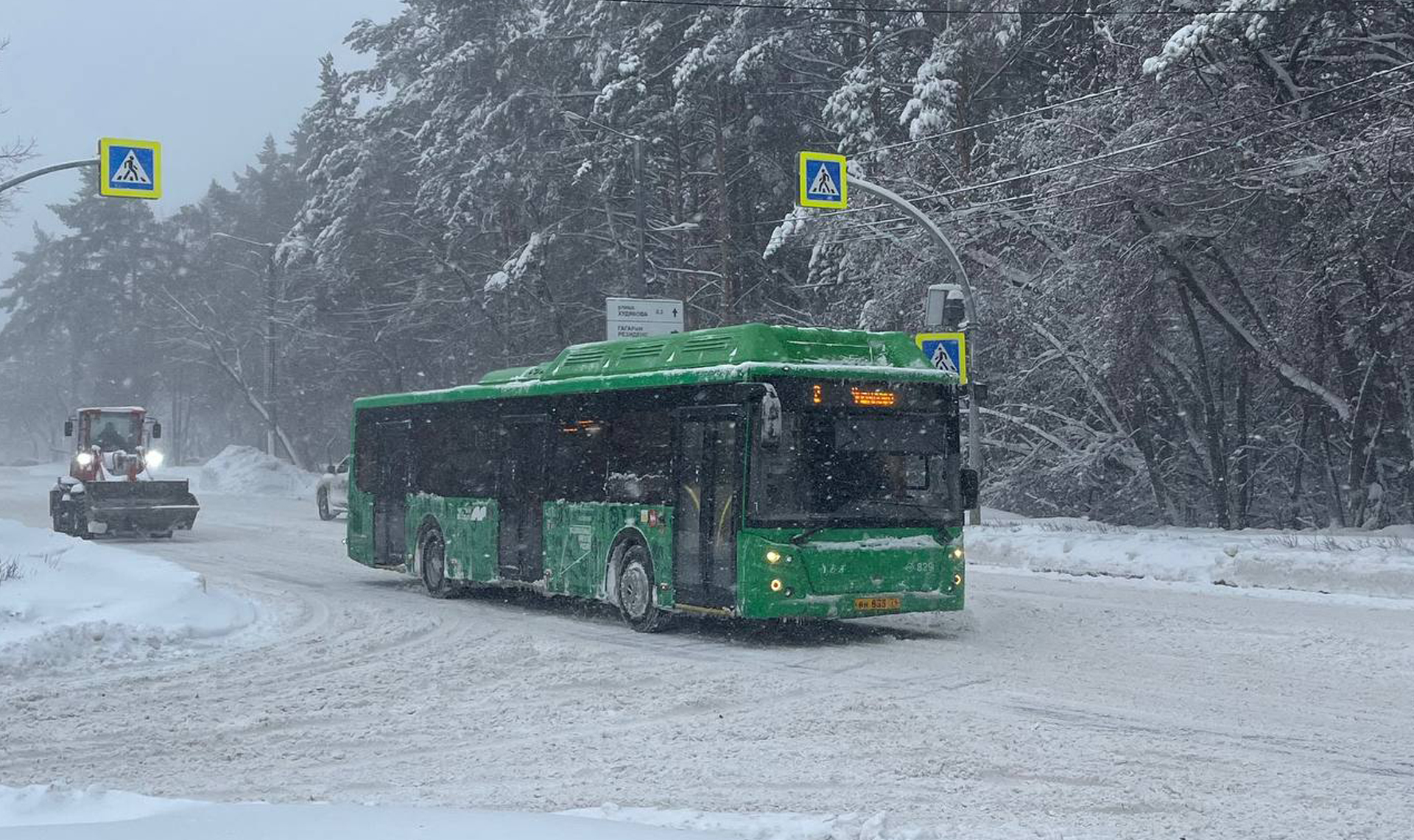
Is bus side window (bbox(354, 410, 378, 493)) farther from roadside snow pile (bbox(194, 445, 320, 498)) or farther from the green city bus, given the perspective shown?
roadside snow pile (bbox(194, 445, 320, 498))

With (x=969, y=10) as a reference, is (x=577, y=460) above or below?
below

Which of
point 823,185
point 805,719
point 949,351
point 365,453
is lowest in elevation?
point 805,719

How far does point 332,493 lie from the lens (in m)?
40.1

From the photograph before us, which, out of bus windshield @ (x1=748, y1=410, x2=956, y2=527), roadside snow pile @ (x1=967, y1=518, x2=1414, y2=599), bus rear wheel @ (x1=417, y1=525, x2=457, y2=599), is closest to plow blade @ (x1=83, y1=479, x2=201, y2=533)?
bus rear wheel @ (x1=417, y1=525, x2=457, y2=599)

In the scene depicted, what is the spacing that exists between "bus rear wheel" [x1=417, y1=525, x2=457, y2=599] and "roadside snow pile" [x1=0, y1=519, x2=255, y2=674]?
10.1 ft

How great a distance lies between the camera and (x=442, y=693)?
1174 cm

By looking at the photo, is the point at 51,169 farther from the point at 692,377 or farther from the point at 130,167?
the point at 692,377

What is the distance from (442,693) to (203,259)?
88.3 m

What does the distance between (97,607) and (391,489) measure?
24.4ft

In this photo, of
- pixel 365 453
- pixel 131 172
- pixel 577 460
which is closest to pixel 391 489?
pixel 365 453

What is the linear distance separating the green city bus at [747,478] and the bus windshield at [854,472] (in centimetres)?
1

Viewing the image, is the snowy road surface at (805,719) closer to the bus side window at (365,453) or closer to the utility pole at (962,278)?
the bus side window at (365,453)

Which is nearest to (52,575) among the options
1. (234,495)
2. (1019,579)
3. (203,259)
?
(1019,579)

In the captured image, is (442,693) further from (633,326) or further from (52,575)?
(633,326)
